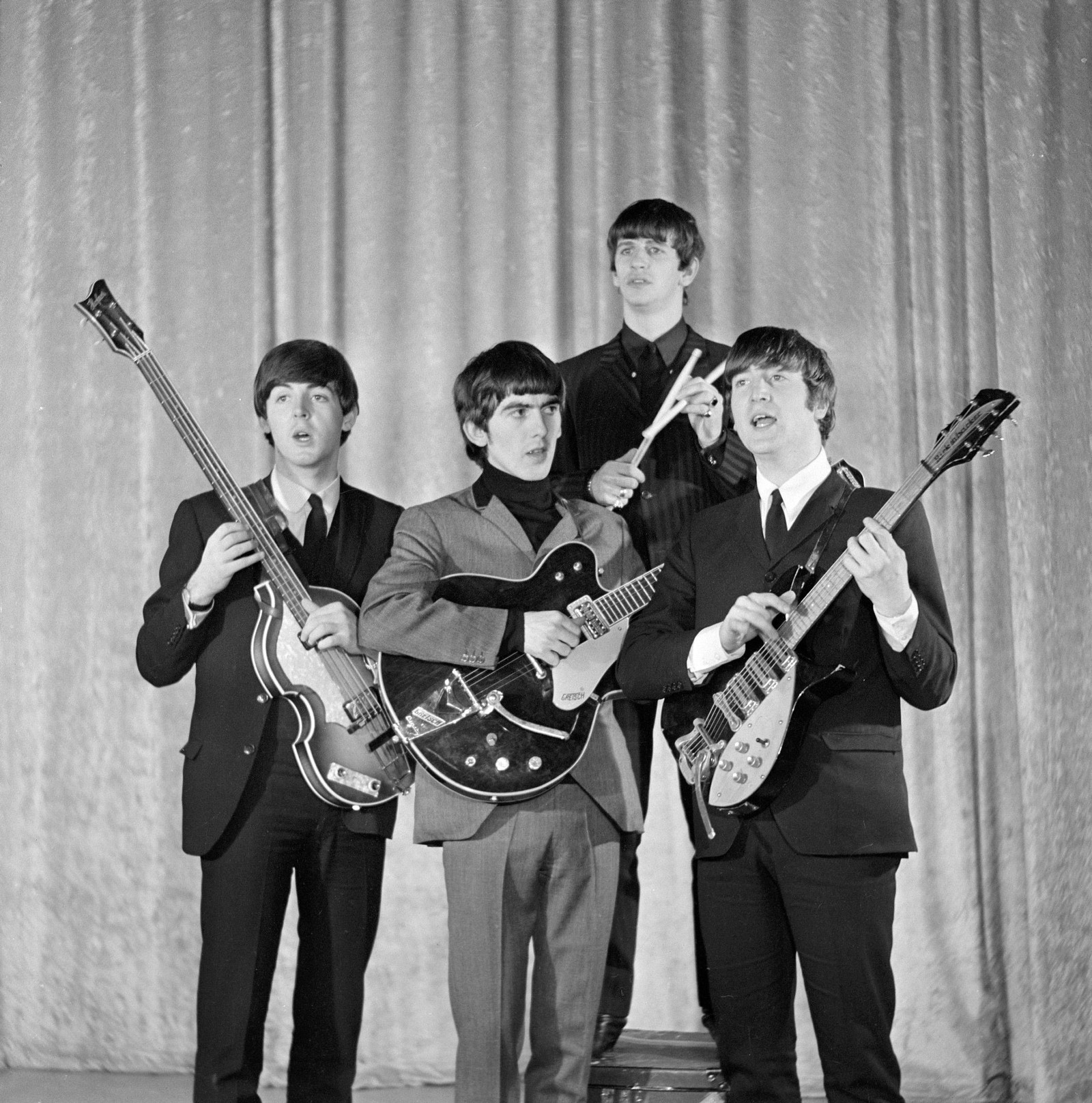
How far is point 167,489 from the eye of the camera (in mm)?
3678

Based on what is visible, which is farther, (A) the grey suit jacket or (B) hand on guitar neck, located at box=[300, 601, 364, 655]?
(B) hand on guitar neck, located at box=[300, 601, 364, 655]

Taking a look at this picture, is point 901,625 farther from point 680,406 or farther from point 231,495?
point 231,495

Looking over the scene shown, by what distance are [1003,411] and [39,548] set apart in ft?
8.35

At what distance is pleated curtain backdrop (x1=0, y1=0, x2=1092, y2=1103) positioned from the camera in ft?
11.6

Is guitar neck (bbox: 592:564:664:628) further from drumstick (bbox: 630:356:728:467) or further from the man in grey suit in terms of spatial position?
drumstick (bbox: 630:356:728:467)

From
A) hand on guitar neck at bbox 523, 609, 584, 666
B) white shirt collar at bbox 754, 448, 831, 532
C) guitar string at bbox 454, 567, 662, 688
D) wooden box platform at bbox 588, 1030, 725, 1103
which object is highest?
white shirt collar at bbox 754, 448, 831, 532

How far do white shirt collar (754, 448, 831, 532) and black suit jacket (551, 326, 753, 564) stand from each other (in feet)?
1.12

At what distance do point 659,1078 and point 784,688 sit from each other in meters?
0.89

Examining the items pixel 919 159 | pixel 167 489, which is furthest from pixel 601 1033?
pixel 919 159

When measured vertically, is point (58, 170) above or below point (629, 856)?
above

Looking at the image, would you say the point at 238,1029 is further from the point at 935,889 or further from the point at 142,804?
the point at 935,889

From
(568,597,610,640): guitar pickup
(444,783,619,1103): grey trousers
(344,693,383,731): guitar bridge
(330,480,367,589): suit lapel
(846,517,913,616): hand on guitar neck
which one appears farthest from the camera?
(330,480,367,589): suit lapel

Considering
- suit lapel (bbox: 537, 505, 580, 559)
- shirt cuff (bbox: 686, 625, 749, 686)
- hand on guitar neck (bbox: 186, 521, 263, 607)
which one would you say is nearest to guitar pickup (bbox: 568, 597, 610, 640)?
suit lapel (bbox: 537, 505, 580, 559)

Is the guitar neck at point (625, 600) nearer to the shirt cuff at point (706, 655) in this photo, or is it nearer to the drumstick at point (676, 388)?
the shirt cuff at point (706, 655)
